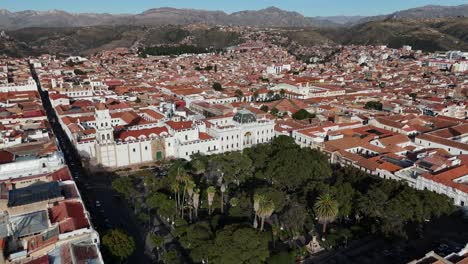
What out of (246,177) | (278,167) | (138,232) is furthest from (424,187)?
(138,232)

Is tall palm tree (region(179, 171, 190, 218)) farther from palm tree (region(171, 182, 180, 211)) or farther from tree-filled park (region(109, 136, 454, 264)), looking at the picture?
palm tree (region(171, 182, 180, 211))

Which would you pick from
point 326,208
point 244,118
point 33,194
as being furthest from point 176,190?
Answer: point 244,118

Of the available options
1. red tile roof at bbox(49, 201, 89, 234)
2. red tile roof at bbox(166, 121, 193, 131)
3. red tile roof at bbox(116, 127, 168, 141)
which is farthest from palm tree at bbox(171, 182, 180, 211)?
red tile roof at bbox(166, 121, 193, 131)

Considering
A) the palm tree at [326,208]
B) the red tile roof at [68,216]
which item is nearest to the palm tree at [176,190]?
the red tile roof at [68,216]

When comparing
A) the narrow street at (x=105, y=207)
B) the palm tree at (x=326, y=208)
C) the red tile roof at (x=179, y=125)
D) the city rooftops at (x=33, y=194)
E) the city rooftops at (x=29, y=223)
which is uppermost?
the city rooftops at (x=33, y=194)

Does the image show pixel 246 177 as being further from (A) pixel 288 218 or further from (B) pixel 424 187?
(B) pixel 424 187

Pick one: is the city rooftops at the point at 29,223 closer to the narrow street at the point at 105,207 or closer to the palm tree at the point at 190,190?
the narrow street at the point at 105,207
